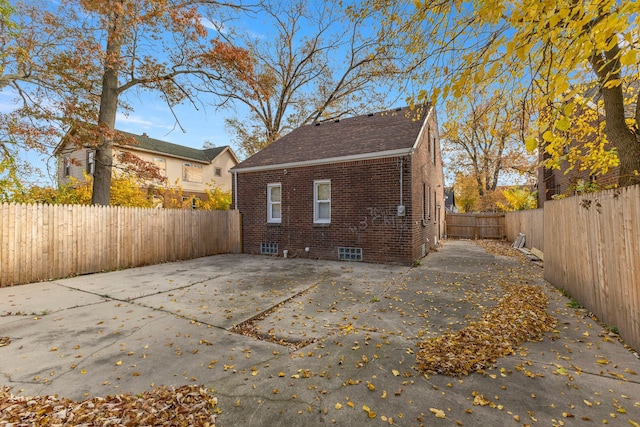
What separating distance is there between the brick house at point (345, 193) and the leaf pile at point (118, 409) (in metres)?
7.53

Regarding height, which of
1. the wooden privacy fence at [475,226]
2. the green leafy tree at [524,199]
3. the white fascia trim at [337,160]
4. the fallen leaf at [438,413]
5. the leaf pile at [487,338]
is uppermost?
the white fascia trim at [337,160]

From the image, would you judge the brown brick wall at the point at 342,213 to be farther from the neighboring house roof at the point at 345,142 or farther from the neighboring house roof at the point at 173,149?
the neighboring house roof at the point at 173,149

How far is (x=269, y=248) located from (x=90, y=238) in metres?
5.89

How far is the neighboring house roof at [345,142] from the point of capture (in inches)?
374

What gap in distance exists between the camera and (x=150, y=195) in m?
14.8

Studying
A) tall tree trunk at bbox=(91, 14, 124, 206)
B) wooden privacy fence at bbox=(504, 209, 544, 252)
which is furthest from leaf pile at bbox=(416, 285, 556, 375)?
tall tree trunk at bbox=(91, 14, 124, 206)

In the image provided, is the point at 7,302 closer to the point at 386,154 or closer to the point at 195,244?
the point at 195,244

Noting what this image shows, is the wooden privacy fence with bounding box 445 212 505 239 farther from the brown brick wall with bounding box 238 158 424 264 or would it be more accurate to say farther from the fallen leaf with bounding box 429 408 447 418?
the fallen leaf with bounding box 429 408 447 418

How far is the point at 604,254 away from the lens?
13.2 ft

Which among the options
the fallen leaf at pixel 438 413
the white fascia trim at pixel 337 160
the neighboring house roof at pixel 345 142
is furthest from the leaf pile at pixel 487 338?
the neighboring house roof at pixel 345 142

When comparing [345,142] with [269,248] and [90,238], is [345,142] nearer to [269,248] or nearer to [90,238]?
[269,248]

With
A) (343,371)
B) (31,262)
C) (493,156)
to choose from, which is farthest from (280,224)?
(493,156)

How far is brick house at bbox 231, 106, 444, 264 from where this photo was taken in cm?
903

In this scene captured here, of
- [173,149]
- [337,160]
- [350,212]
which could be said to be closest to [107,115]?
[337,160]
